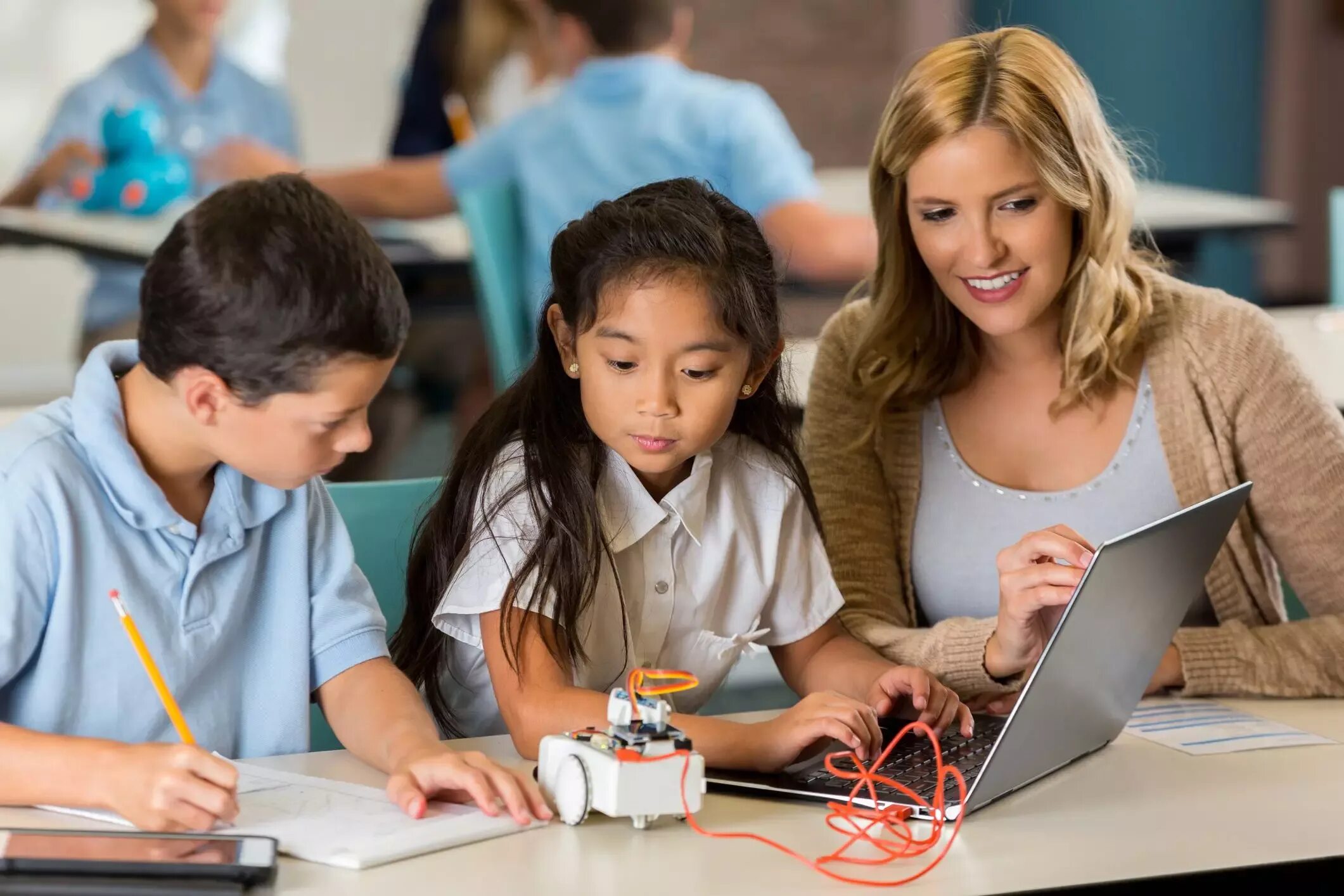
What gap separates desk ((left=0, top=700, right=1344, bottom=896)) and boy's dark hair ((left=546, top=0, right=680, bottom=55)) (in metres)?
2.37

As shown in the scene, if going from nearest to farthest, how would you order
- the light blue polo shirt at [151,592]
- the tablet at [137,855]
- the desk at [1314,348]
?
1. the tablet at [137,855]
2. the light blue polo shirt at [151,592]
3. the desk at [1314,348]

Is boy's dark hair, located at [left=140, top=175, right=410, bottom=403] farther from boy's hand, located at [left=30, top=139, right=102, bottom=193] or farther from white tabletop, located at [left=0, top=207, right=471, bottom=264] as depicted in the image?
boy's hand, located at [left=30, top=139, right=102, bottom=193]

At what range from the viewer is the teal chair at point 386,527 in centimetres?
155

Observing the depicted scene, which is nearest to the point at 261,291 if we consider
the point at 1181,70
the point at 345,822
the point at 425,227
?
the point at 345,822

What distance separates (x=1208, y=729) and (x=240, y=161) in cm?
398

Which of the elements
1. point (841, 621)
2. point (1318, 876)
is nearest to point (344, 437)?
point (841, 621)

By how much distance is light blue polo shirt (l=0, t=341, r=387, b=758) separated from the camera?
117cm

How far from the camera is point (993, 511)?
5.44 feet

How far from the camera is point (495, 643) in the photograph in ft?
4.33

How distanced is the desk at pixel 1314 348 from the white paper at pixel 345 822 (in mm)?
924

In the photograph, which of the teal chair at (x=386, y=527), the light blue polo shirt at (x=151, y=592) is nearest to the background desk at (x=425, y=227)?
the teal chair at (x=386, y=527)

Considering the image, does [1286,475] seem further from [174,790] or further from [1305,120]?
[1305,120]

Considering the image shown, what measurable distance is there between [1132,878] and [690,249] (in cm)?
60

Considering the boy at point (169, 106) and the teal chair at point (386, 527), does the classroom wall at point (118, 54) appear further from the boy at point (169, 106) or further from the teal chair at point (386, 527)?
the teal chair at point (386, 527)
